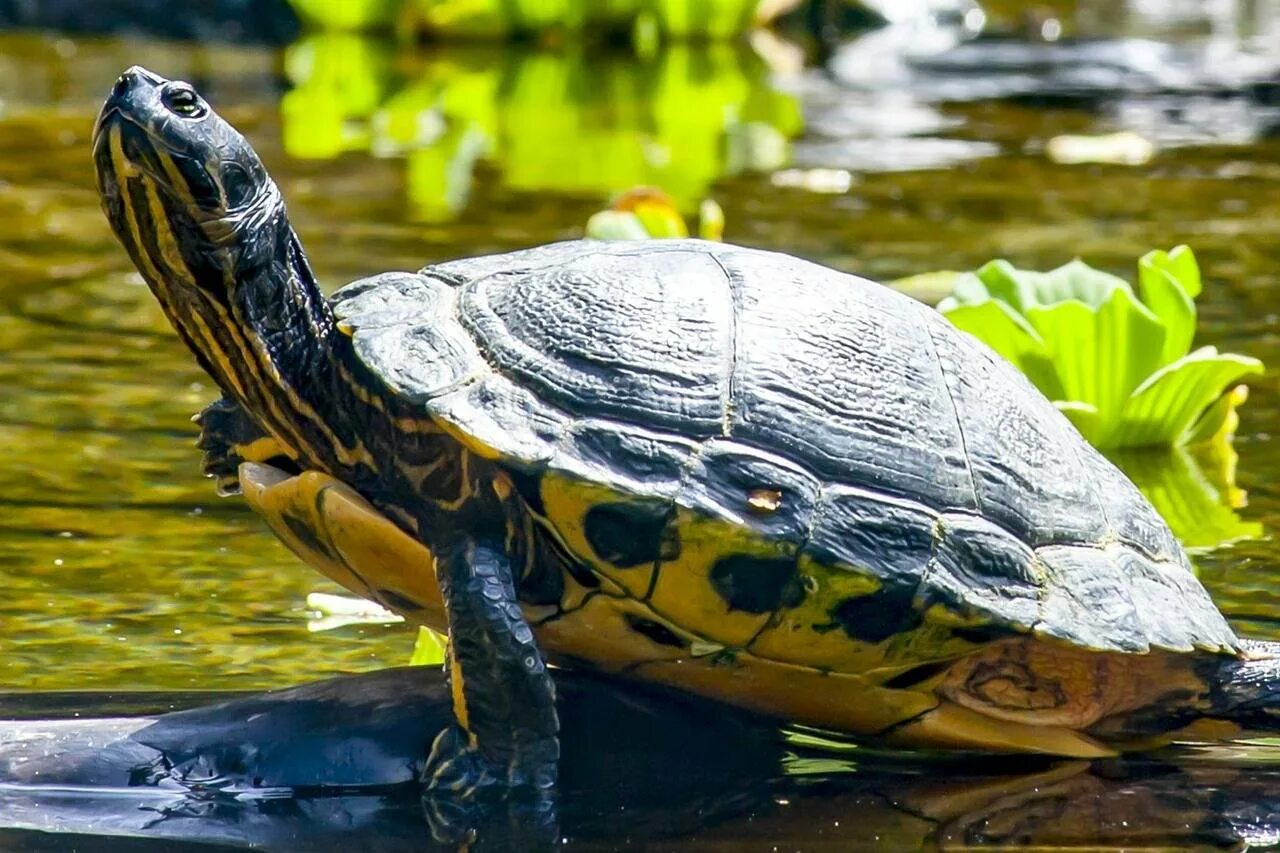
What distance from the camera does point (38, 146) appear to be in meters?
7.50

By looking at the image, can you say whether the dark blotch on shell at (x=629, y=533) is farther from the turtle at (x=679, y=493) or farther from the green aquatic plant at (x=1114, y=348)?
the green aquatic plant at (x=1114, y=348)

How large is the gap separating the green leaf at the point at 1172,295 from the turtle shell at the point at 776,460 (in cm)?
127

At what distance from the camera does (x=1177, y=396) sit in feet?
13.2

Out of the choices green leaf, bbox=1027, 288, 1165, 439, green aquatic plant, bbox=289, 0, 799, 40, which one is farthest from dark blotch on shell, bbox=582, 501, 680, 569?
green aquatic plant, bbox=289, 0, 799, 40

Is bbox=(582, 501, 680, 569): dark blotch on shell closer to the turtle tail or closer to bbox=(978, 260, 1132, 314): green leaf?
the turtle tail

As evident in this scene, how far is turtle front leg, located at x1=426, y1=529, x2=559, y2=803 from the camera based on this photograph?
2.41m

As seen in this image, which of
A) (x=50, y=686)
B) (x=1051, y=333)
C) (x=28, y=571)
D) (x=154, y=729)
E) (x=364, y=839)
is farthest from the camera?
(x=1051, y=333)

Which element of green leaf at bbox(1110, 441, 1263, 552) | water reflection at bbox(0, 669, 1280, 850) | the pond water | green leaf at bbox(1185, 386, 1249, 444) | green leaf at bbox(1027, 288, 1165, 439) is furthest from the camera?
green leaf at bbox(1185, 386, 1249, 444)

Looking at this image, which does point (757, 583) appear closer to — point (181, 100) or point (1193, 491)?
point (181, 100)

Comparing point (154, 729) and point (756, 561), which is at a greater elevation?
point (756, 561)

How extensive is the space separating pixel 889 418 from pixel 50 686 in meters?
1.32

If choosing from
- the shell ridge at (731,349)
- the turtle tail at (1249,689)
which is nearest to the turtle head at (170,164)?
the shell ridge at (731,349)

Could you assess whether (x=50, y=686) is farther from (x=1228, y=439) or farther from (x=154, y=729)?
A: (x=1228, y=439)

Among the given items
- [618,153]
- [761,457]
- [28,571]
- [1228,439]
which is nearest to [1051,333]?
[1228,439]
